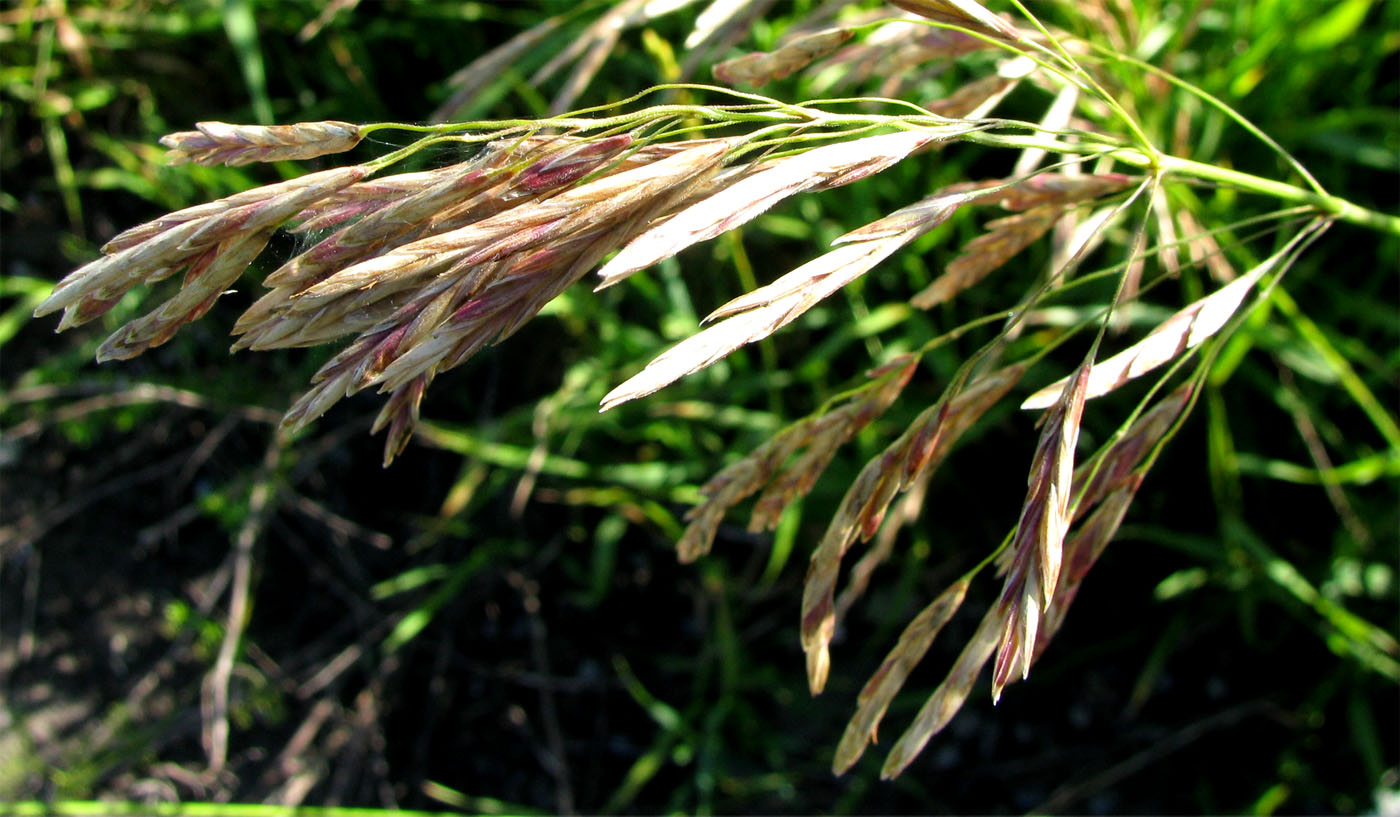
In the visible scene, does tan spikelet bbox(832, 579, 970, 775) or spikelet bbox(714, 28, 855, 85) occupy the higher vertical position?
spikelet bbox(714, 28, 855, 85)

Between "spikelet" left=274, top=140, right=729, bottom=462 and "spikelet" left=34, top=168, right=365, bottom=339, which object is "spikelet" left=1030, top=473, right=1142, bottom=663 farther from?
"spikelet" left=34, top=168, right=365, bottom=339

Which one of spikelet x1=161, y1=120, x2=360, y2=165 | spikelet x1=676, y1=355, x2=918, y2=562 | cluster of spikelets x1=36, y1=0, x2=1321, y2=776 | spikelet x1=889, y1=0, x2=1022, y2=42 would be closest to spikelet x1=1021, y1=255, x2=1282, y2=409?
cluster of spikelets x1=36, y1=0, x2=1321, y2=776

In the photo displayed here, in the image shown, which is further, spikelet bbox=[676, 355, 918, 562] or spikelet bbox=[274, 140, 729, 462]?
spikelet bbox=[676, 355, 918, 562]

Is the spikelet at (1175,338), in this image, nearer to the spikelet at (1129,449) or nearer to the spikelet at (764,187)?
the spikelet at (1129,449)

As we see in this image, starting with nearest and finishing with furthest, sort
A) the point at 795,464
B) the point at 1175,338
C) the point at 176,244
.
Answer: the point at 176,244, the point at 1175,338, the point at 795,464

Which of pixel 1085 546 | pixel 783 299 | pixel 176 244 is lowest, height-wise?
pixel 1085 546

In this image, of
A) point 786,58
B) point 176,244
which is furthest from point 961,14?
point 176,244

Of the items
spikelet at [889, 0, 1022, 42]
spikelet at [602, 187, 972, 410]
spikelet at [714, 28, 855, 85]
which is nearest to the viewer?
spikelet at [602, 187, 972, 410]

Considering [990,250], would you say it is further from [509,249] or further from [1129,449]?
[509,249]
